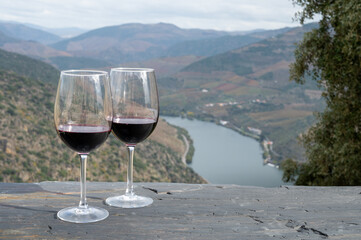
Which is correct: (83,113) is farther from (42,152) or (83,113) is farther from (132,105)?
(42,152)

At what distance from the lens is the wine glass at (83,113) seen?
131cm

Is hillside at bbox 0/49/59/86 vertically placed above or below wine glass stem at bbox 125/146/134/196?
above

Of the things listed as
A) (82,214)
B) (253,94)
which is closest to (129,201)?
(82,214)

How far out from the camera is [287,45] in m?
132

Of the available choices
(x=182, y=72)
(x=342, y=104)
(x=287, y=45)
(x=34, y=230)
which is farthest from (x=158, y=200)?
(x=287, y=45)

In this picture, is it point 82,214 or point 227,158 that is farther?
point 227,158

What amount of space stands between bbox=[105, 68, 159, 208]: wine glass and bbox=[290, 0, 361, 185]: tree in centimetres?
610

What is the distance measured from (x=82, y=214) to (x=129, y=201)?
24 centimetres

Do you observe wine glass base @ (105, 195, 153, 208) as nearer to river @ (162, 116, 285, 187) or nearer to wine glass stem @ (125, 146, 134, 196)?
wine glass stem @ (125, 146, 134, 196)

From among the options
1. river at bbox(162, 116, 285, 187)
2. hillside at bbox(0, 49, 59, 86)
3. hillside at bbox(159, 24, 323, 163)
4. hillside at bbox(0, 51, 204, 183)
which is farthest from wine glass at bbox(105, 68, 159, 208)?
hillside at bbox(159, 24, 323, 163)

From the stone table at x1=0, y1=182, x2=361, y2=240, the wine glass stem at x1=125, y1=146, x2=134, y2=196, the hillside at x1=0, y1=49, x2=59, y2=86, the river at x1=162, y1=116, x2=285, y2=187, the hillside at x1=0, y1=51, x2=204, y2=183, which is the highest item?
the hillside at x1=0, y1=49, x2=59, y2=86

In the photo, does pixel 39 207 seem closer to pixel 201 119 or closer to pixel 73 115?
pixel 73 115

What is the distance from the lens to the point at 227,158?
66625 millimetres

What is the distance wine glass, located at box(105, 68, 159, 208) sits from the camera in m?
1.57
